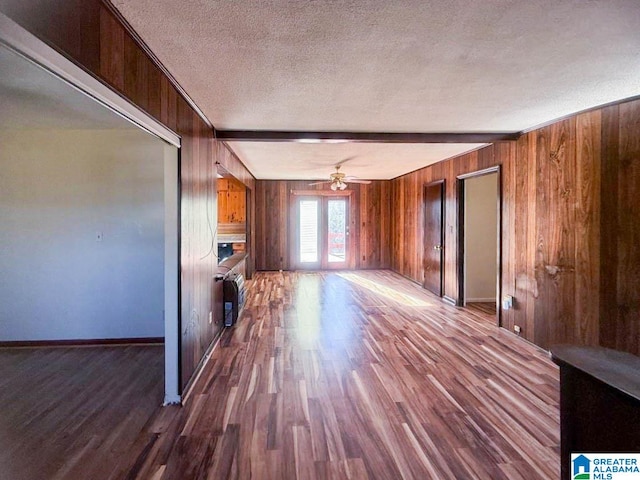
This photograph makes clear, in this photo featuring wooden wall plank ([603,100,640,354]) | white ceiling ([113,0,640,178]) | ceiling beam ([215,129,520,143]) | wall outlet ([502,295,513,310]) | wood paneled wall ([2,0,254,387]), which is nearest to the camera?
wood paneled wall ([2,0,254,387])

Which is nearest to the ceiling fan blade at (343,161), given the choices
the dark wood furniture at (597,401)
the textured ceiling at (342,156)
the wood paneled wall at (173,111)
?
the textured ceiling at (342,156)

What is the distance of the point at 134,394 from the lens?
260 centimetres

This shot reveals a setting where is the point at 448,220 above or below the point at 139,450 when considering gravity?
above

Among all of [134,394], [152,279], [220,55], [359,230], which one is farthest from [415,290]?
[220,55]

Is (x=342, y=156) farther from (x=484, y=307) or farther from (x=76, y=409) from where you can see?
(x=76, y=409)

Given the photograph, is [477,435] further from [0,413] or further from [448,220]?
[448,220]

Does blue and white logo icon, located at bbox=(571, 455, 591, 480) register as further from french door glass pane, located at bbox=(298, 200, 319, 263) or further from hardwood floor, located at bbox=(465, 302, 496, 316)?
french door glass pane, located at bbox=(298, 200, 319, 263)

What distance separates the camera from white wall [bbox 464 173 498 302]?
18.6ft

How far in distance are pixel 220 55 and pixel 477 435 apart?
9.39 ft

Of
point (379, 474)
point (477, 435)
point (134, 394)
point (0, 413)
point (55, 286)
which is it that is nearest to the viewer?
point (379, 474)

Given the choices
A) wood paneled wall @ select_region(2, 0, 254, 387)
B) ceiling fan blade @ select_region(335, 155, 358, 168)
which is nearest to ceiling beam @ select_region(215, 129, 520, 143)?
wood paneled wall @ select_region(2, 0, 254, 387)

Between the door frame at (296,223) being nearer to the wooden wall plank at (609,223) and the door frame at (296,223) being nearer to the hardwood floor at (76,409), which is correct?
the hardwood floor at (76,409)

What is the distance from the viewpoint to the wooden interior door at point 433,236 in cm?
588

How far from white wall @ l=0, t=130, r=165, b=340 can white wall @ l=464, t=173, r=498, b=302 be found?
4.78m
